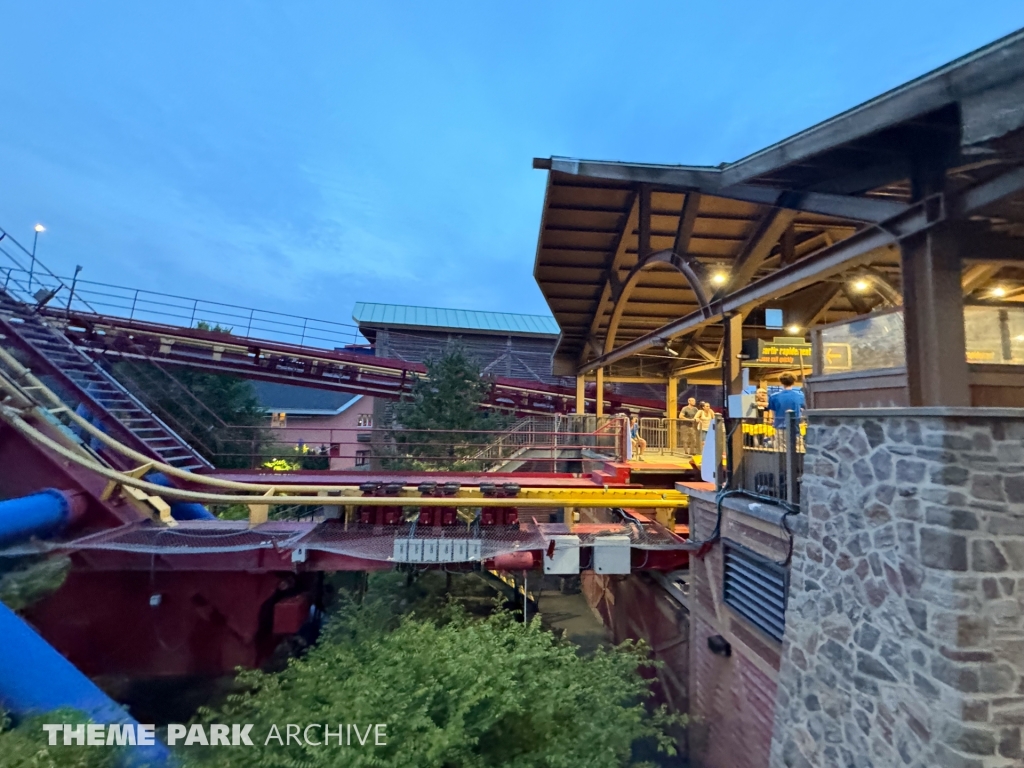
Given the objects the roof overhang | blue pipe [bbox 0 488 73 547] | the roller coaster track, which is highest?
the roof overhang

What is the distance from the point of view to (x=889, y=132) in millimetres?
3713

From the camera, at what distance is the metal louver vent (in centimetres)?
488

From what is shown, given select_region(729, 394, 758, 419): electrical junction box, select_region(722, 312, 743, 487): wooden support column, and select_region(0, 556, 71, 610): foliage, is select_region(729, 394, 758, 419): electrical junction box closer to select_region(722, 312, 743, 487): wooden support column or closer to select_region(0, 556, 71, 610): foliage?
select_region(722, 312, 743, 487): wooden support column

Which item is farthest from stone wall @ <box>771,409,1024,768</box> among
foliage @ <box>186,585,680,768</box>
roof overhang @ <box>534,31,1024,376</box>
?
foliage @ <box>186,585,680,768</box>

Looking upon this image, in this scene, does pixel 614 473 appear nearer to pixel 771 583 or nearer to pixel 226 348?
pixel 771 583

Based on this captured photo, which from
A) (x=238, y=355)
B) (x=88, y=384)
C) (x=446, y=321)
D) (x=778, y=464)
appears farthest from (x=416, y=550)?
(x=446, y=321)

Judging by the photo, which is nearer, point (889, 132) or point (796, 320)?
point (889, 132)

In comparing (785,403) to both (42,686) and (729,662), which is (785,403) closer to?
(729,662)

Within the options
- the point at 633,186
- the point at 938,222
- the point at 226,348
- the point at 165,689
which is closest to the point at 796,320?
the point at 633,186

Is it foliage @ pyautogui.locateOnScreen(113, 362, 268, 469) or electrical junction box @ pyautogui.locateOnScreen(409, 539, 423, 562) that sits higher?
foliage @ pyautogui.locateOnScreen(113, 362, 268, 469)

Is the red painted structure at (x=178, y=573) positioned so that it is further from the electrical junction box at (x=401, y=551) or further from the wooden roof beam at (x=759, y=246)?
the wooden roof beam at (x=759, y=246)

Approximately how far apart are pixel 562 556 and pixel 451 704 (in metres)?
2.65

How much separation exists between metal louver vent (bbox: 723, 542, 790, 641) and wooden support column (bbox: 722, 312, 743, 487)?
0.96 metres

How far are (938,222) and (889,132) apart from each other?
84cm
